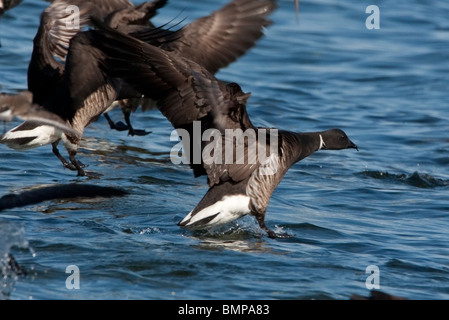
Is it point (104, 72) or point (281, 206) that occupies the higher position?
point (104, 72)

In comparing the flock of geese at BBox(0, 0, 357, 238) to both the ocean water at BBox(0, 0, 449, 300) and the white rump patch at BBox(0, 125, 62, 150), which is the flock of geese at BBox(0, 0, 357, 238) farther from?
the ocean water at BBox(0, 0, 449, 300)

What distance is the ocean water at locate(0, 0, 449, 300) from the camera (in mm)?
6645

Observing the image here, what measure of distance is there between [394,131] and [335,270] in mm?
5687

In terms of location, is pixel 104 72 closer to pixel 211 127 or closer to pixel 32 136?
pixel 32 136

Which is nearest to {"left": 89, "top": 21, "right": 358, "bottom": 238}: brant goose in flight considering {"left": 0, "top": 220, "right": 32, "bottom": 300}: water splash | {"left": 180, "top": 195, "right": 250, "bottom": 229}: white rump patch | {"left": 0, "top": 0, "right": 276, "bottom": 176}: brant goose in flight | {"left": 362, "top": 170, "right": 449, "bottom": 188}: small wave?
{"left": 180, "top": 195, "right": 250, "bottom": 229}: white rump patch

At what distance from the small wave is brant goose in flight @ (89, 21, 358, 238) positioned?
246 cm

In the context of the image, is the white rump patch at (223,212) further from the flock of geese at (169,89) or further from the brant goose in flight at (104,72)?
the brant goose in flight at (104,72)

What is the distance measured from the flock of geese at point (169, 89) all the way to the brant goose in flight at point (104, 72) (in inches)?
0.4

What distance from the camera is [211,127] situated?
7.37 metres

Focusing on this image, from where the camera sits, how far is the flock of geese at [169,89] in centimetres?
723

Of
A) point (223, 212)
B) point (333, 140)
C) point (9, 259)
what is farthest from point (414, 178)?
point (9, 259)

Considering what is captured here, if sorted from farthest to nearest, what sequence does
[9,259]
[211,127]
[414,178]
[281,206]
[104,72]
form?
[414,178] → [281,206] → [104,72] → [211,127] → [9,259]

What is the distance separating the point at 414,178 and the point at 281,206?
201 centimetres

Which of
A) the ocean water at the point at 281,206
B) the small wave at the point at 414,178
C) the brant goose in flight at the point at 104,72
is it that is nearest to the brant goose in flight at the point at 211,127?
the ocean water at the point at 281,206
